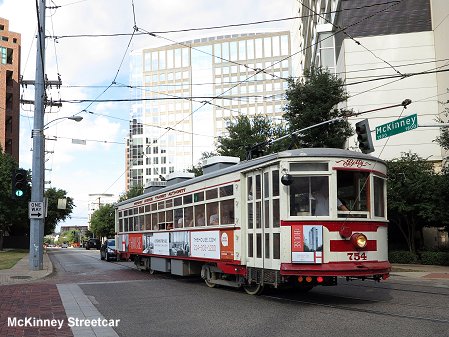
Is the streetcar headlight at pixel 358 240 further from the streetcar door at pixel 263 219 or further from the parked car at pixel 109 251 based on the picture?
the parked car at pixel 109 251

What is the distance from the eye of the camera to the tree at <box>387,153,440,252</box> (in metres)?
22.2

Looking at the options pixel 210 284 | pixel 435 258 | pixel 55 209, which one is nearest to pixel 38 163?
pixel 210 284

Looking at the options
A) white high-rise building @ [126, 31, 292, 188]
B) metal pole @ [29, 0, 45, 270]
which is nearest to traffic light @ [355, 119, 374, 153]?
metal pole @ [29, 0, 45, 270]

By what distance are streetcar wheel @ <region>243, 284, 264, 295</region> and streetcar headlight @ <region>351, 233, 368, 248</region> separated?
242 cm

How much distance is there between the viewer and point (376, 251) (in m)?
10.2

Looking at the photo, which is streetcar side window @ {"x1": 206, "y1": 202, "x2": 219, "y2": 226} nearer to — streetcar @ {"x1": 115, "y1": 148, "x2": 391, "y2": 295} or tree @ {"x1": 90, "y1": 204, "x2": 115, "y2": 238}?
streetcar @ {"x1": 115, "y1": 148, "x2": 391, "y2": 295}

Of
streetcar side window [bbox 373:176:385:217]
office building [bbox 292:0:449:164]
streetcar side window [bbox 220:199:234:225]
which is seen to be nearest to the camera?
streetcar side window [bbox 373:176:385:217]

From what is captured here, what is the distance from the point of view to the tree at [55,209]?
219 feet

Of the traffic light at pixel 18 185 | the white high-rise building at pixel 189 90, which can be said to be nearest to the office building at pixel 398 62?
the traffic light at pixel 18 185

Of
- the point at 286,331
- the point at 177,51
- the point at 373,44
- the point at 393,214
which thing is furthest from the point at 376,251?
the point at 177,51

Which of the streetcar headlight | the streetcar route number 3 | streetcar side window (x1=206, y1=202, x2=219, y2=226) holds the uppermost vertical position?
streetcar side window (x1=206, y1=202, x2=219, y2=226)

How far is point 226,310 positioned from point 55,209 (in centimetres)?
6242

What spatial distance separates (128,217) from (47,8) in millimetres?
9213

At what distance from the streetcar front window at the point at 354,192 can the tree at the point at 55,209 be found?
5910cm
